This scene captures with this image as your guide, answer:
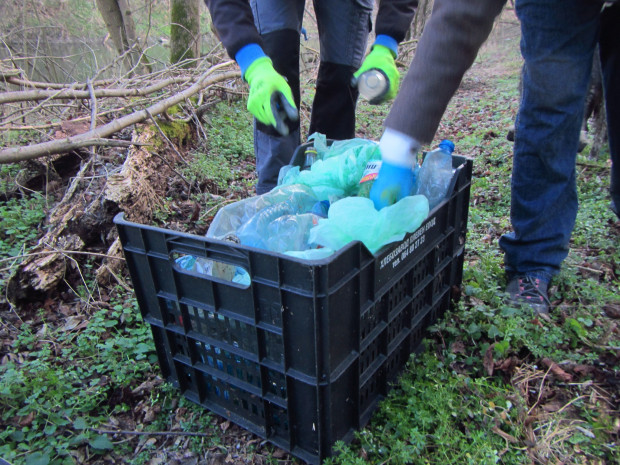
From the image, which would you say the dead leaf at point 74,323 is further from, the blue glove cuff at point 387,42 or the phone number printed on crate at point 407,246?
the blue glove cuff at point 387,42

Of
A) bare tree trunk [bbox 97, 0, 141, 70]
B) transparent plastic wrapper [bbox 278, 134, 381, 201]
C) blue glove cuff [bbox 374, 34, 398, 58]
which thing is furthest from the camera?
bare tree trunk [bbox 97, 0, 141, 70]

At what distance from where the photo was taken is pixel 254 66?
1909 mm

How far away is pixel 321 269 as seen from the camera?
1.04 metres

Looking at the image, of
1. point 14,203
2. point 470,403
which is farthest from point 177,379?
point 14,203

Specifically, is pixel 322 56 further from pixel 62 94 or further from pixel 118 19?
pixel 118 19

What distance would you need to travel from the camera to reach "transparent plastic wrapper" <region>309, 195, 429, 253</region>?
1.30 meters

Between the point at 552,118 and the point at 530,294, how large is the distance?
763 millimetres

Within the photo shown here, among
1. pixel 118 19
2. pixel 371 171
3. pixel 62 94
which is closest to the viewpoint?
pixel 371 171

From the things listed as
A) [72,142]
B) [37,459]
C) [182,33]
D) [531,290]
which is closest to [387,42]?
[531,290]

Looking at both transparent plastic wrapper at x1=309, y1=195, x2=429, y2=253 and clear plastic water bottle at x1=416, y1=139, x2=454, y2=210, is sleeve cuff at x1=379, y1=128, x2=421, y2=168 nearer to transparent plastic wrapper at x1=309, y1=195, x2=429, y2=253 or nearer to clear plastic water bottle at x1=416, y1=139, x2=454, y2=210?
transparent plastic wrapper at x1=309, y1=195, x2=429, y2=253

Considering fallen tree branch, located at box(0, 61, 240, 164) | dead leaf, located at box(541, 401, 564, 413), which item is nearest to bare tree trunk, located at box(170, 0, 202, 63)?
fallen tree branch, located at box(0, 61, 240, 164)

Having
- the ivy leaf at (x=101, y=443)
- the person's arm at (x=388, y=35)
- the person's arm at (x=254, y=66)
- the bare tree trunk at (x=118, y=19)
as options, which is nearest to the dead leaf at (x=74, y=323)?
the ivy leaf at (x=101, y=443)

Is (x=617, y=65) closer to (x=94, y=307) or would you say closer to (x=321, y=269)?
(x=321, y=269)

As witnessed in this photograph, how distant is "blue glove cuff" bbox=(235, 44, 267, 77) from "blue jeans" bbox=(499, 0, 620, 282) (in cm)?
111
